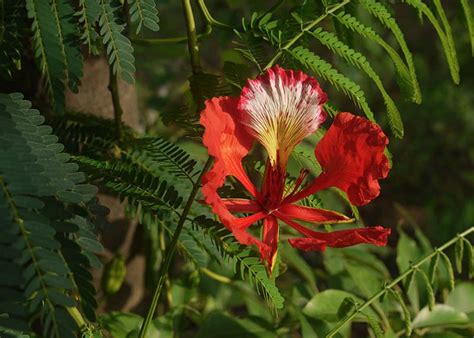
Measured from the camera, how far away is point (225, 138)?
2.81ft

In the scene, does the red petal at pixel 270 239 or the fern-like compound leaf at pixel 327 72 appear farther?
the fern-like compound leaf at pixel 327 72

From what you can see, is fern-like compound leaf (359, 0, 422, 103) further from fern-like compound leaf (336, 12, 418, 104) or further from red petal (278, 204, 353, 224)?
red petal (278, 204, 353, 224)

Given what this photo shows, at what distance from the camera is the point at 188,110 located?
3.35 feet

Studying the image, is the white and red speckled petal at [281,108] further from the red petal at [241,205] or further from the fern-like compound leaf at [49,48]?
the fern-like compound leaf at [49,48]

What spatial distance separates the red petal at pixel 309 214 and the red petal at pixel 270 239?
18 mm

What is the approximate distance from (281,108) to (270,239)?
15 cm

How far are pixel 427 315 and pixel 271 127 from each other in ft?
1.66

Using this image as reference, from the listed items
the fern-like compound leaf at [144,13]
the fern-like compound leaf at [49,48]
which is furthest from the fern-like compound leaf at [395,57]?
the fern-like compound leaf at [49,48]

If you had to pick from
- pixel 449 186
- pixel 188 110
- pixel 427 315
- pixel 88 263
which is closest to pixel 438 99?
pixel 449 186

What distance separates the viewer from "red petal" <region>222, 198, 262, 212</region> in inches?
34.8

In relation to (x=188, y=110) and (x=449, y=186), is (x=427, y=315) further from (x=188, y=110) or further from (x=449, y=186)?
(x=449, y=186)

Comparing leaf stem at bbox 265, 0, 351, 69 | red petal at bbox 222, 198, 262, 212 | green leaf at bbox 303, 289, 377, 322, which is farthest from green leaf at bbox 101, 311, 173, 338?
leaf stem at bbox 265, 0, 351, 69

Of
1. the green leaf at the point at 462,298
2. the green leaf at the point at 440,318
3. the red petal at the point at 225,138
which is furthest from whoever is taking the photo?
the green leaf at the point at 462,298

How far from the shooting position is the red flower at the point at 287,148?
83cm
